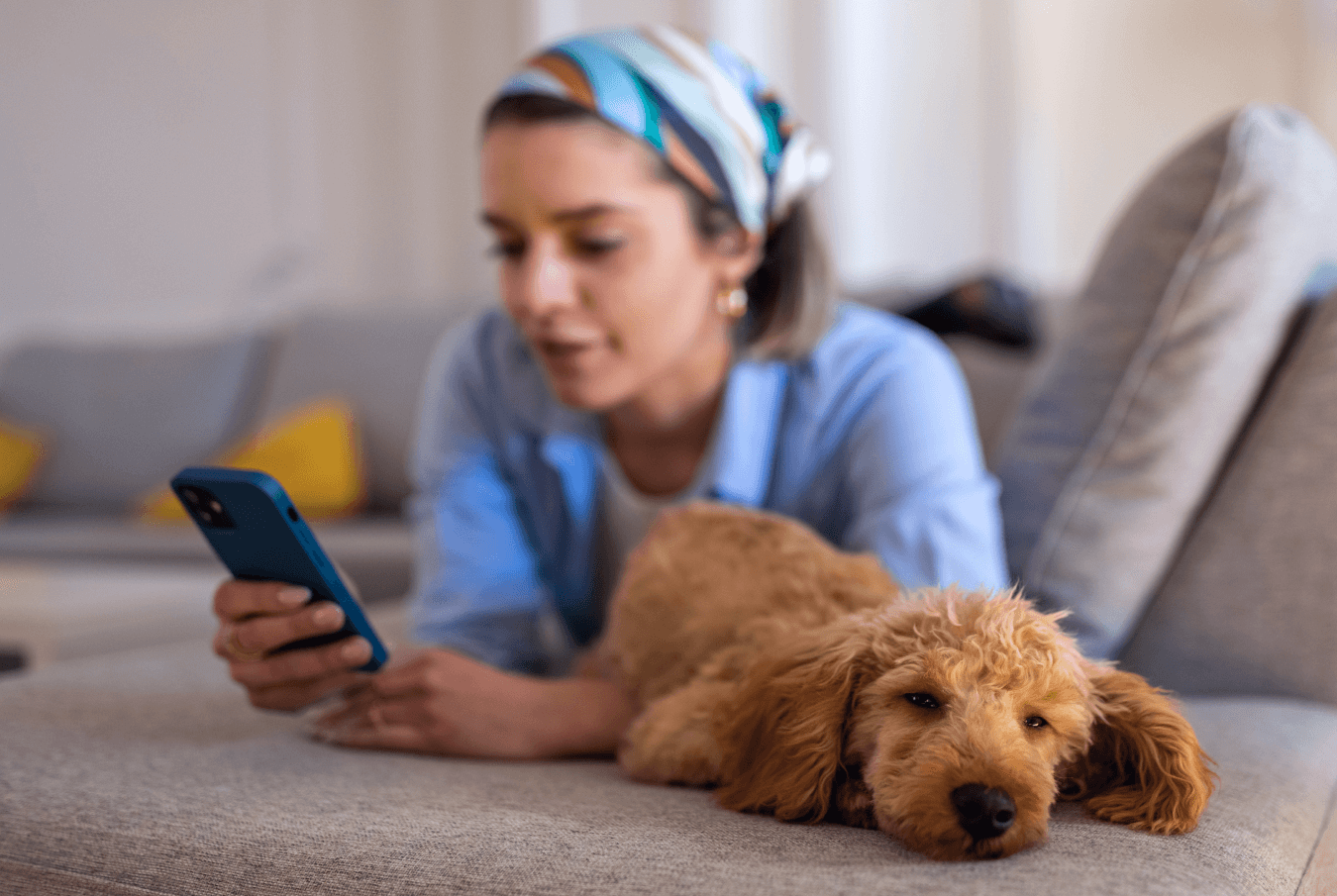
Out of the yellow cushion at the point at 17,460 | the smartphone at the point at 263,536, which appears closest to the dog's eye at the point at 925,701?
the smartphone at the point at 263,536

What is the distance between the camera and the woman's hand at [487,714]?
955 mm

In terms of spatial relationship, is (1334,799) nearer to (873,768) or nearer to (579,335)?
(873,768)

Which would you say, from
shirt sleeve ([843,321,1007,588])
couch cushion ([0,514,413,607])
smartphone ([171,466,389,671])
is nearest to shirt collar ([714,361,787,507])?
shirt sleeve ([843,321,1007,588])

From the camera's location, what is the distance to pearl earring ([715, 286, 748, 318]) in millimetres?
1381

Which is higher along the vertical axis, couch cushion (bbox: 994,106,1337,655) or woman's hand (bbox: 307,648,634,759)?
couch cushion (bbox: 994,106,1337,655)

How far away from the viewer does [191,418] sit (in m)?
3.33

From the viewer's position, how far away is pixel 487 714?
3.14 ft

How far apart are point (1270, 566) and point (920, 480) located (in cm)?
38

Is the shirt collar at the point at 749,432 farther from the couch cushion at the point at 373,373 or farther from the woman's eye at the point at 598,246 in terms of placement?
the couch cushion at the point at 373,373

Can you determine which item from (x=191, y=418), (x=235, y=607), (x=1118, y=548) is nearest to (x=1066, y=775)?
(x=1118, y=548)

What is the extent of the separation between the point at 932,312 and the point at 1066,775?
1323 millimetres

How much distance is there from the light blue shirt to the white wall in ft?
4.07

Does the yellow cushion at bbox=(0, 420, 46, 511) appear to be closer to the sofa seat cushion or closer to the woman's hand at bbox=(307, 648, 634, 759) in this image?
the sofa seat cushion

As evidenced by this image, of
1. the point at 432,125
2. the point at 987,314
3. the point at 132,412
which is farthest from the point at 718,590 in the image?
the point at 432,125
